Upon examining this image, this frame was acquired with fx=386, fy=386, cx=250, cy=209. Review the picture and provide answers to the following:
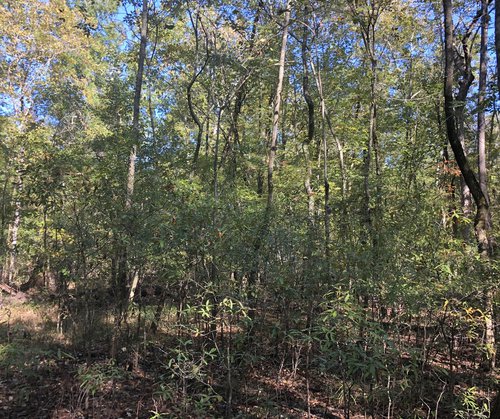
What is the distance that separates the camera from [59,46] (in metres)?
15.5

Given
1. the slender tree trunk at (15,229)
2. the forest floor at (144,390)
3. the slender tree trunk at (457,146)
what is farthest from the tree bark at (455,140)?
the slender tree trunk at (15,229)

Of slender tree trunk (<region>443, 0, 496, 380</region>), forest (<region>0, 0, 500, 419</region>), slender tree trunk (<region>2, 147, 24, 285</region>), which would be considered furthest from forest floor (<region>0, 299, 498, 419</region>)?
slender tree trunk (<region>2, 147, 24, 285</region>)

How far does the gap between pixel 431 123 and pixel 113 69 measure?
14.1 m

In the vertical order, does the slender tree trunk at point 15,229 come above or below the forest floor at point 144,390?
above

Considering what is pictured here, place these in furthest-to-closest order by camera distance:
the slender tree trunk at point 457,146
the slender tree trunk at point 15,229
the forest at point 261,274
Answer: the slender tree trunk at point 15,229 < the slender tree trunk at point 457,146 < the forest at point 261,274

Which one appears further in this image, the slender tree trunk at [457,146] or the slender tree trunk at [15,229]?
the slender tree trunk at [15,229]

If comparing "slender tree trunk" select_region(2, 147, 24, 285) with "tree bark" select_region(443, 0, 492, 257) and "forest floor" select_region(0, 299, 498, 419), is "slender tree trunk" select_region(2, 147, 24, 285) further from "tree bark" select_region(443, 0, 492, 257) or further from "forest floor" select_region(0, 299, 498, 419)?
"tree bark" select_region(443, 0, 492, 257)

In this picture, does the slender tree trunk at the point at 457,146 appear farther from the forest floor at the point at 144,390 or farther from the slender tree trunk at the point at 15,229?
the slender tree trunk at the point at 15,229

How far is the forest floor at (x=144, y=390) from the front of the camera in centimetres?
439

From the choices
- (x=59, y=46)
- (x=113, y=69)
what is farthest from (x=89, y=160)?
(x=113, y=69)

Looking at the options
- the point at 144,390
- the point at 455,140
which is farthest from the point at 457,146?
the point at 144,390

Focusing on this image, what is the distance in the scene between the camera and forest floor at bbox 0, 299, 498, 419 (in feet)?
14.4

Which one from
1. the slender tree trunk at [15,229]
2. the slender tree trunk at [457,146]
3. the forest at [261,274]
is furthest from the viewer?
the slender tree trunk at [15,229]

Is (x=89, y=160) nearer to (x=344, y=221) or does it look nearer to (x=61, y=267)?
(x=61, y=267)
